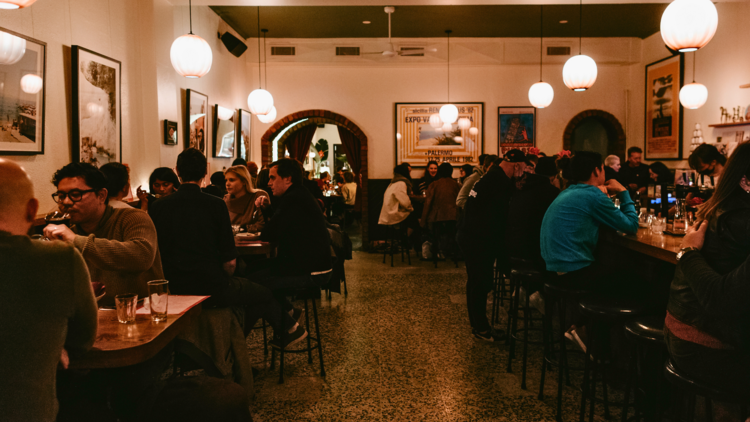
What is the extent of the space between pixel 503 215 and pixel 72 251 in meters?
3.25

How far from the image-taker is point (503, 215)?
4.04 metres

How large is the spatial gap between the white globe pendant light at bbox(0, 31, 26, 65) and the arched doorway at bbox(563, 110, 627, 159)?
8051mm

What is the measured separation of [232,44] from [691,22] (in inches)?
236

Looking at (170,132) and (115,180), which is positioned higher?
(170,132)

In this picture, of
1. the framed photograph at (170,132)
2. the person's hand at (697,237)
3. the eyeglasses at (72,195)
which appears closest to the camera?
the person's hand at (697,237)

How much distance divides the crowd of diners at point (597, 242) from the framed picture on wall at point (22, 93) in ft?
10.3

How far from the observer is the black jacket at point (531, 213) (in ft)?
12.2

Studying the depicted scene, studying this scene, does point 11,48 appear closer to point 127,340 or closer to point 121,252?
point 121,252

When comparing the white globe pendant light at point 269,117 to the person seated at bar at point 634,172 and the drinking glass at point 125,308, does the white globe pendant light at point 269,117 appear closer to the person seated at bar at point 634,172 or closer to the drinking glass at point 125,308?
the person seated at bar at point 634,172

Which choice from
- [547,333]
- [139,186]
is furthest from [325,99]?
[547,333]

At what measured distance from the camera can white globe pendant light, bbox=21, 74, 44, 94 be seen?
10.6 feet

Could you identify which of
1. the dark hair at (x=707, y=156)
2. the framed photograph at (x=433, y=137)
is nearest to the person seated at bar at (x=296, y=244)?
the dark hair at (x=707, y=156)

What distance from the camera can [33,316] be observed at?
1.28 metres

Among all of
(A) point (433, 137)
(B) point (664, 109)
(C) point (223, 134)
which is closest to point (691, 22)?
(B) point (664, 109)
